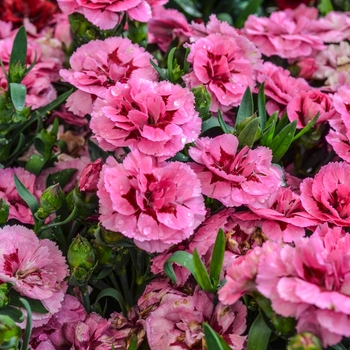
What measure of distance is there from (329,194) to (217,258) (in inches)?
9.7

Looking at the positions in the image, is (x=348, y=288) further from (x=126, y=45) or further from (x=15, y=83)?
(x=15, y=83)

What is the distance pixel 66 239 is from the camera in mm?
1161

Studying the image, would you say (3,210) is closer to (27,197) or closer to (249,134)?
(27,197)

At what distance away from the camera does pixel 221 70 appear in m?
1.16

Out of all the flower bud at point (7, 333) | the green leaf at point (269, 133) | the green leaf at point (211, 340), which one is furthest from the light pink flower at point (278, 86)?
the flower bud at point (7, 333)

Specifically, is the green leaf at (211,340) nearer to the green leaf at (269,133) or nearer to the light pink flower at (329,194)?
the light pink flower at (329,194)

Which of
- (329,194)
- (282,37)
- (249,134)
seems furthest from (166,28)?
(329,194)

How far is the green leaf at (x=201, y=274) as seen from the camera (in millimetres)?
915

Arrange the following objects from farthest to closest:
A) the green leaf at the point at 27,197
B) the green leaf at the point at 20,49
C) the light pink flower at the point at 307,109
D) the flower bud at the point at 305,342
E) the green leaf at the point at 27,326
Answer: the green leaf at the point at 20,49 → the light pink flower at the point at 307,109 → the green leaf at the point at 27,197 → the green leaf at the point at 27,326 → the flower bud at the point at 305,342

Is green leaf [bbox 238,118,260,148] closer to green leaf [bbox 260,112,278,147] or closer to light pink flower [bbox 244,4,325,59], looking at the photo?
green leaf [bbox 260,112,278,147]

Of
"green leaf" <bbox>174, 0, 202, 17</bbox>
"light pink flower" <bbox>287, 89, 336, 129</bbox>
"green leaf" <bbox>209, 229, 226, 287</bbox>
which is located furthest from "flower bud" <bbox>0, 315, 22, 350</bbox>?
"green leaf" <bbox>174, 0, 202, 17</bbox>

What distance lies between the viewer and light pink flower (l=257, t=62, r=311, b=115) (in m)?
1.23

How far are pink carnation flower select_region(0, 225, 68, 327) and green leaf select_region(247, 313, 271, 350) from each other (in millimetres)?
323

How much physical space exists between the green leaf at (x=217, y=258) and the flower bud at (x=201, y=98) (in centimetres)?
25
